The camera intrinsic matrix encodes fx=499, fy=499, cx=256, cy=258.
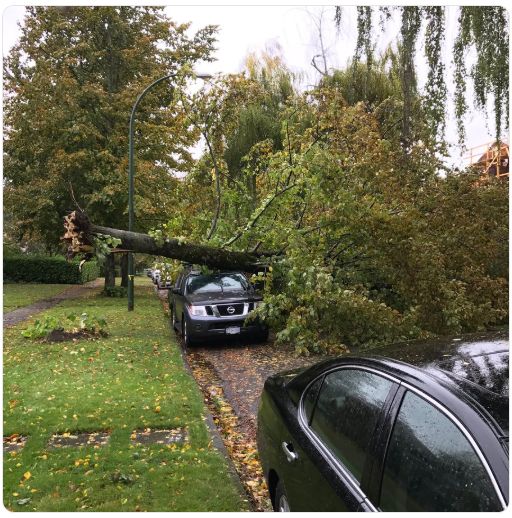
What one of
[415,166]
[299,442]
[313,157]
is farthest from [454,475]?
[415,166]

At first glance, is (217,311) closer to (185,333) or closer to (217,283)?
(185,333)

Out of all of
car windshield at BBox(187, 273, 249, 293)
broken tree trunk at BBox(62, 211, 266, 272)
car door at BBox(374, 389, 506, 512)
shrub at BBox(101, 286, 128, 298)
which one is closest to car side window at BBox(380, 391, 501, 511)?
car door at BBox(374, 389, 506, 512)

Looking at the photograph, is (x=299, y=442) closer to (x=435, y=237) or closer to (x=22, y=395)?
(x=22, y=395)

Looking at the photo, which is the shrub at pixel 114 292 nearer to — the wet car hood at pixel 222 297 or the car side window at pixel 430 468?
the wet car hood at pixel 222 297

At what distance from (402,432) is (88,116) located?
73.6ft

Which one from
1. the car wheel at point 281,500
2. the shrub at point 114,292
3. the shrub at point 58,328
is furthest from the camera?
the shrub at point 114,292

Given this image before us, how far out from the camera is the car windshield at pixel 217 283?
451 inches

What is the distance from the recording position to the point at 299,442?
290cm

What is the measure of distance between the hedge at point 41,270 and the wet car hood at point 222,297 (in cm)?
2567

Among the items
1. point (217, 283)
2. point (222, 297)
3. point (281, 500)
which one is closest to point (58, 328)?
point (217, 283)

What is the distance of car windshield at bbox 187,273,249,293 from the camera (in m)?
11.5

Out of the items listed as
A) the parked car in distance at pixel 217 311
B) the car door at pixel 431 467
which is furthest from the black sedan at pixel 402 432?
the parked car in distance at pixel 217 311

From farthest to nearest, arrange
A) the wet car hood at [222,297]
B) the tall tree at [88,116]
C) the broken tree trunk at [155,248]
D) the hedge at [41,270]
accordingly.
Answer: the hedge at [41,270], the tall tree at [88,116], the wet car hood at [222,297], the broken tree trunk at [155,248]

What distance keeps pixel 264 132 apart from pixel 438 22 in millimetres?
10751
